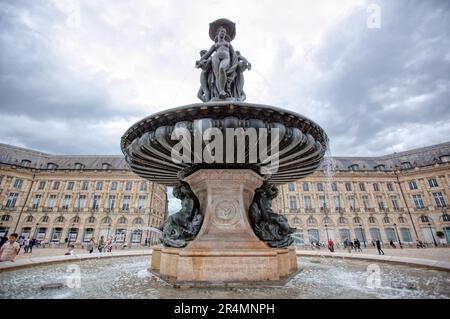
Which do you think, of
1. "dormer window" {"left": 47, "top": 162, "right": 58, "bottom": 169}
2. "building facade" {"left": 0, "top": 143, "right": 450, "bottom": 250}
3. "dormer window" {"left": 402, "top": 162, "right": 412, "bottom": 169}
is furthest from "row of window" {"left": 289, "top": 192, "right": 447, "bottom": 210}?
"dormer window" {"left": 47, "top": 162, "right": 58, "bottom": 169}

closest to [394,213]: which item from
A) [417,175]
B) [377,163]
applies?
[417,175]

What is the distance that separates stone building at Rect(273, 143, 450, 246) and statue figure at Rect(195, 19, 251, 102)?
37.6 m

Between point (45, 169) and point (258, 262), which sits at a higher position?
point (45, 169)

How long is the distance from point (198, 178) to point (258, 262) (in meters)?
2.14

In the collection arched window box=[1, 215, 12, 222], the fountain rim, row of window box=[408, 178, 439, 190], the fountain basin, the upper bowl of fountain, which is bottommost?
the fountain basin

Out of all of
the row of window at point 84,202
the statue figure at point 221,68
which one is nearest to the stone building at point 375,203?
the row of window at point 84,202

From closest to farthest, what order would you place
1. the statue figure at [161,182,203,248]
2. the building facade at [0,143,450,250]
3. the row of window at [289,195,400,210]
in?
the statue figure at [161,182,203,248] < the building facade at [0,143,450,250] < the row of window at [289,195,400,210]

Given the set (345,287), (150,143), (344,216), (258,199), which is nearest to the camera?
(345,287)

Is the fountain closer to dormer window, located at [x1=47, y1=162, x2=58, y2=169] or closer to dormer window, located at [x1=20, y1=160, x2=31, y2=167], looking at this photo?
dormer window, located at [x1=47, y1=162, x2=58, y2=169]

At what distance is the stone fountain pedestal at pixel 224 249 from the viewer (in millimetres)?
3683

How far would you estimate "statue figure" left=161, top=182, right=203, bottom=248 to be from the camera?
4.72m

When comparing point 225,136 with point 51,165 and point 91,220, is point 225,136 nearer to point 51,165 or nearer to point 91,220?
point 91,220

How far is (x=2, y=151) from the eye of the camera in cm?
4656
